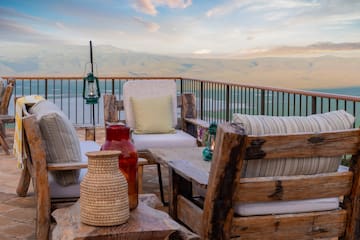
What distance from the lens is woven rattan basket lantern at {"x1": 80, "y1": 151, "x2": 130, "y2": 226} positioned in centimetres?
184

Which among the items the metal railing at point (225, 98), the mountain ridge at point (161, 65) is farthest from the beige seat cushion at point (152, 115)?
the mountain ridge at point (161, 65)

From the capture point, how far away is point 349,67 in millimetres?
10156

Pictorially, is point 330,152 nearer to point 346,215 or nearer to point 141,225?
point 346,215

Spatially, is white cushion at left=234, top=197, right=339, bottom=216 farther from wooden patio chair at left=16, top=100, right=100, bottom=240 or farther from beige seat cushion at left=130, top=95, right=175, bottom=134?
beige seat cushion at left=130, top=95, right=175, bottom=134

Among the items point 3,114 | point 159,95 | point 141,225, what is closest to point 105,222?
point 141,225

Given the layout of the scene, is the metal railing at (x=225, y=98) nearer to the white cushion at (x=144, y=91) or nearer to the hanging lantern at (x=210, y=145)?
the white cushion at (x=144, y=91)

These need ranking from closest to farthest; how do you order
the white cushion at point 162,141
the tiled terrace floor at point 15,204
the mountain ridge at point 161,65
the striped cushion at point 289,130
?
1. the striped cushion at point 289,130
2. the tiled terrace floor at point 15,204
3. the white cushion at point 162,141
4. the mountain ridge at point 161,65

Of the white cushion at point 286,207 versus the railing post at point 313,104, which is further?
the railing post at point 313,104

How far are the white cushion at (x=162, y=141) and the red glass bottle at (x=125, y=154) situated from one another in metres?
2.51

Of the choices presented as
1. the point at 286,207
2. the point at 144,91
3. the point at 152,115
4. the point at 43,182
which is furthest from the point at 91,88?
the point at 286,207

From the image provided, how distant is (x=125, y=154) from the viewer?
6.68 feet

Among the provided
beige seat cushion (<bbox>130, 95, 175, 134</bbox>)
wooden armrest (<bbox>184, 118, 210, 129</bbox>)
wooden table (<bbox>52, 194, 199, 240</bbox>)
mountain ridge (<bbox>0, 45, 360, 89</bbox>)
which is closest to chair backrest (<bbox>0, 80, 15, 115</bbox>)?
beige seat cushion (<bbox>130, 95, 175, 134</bbox>)

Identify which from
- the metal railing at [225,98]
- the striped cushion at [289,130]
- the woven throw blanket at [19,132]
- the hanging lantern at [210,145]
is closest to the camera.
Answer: the striped cushion at [289,130]

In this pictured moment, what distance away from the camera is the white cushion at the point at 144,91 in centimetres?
510
